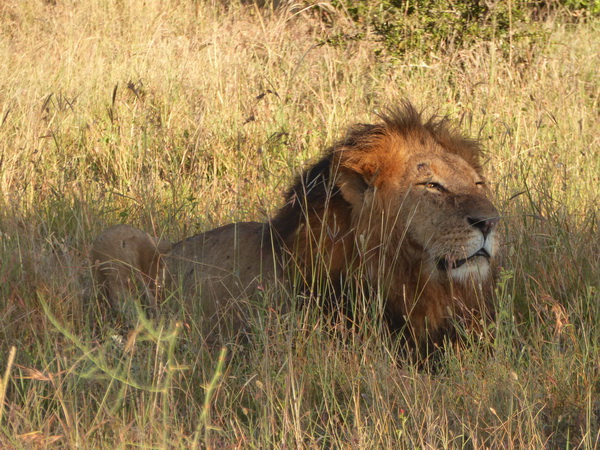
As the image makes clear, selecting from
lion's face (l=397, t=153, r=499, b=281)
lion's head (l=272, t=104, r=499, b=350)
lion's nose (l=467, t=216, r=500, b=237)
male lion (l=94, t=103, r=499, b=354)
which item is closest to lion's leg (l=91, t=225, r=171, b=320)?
male lion (l=94, t=103, r=499, b=354)

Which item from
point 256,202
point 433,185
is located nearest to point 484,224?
point 433,185

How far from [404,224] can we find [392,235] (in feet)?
0.21

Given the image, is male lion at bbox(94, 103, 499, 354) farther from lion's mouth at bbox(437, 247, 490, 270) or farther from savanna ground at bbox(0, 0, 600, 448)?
savanna ground at bbox(0, 0, 600, 448)

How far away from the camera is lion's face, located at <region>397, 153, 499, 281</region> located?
325 centimetres

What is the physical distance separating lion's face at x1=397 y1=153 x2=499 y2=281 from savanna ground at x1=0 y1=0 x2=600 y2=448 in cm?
16

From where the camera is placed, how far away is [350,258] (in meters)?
3.55

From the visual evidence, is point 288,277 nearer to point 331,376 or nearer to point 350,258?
point 350,258

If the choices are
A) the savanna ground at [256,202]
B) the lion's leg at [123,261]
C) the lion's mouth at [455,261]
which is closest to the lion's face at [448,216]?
the lion's mouth at [455,261]

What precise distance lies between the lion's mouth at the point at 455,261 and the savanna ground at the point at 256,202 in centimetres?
12

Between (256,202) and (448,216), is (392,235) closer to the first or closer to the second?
(448,216)

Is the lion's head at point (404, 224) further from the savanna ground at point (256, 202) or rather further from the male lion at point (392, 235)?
the savanna ground at point (256, 202)

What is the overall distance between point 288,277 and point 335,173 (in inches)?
17.8

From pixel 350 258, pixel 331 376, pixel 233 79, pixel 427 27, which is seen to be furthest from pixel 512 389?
pixel 427 27

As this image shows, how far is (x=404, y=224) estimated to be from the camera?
344 centimetres
